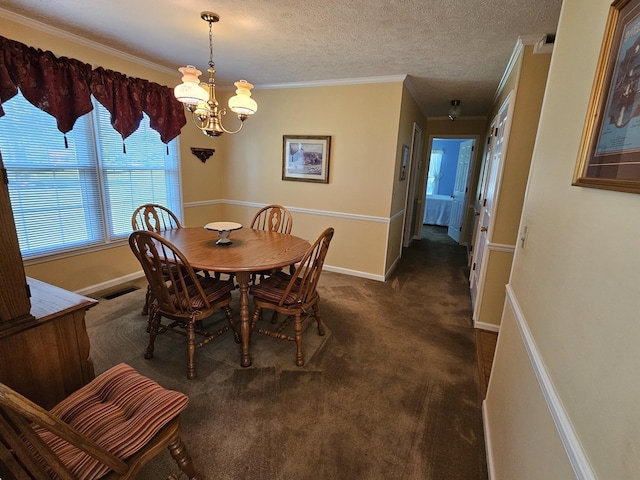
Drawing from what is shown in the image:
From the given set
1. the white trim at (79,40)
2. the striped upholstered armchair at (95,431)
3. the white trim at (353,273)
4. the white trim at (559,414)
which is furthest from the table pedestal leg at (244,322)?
the white trim at (79,40)

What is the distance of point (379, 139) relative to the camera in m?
3.52

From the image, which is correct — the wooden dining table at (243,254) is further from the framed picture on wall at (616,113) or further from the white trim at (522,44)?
the white trim at (522,44)

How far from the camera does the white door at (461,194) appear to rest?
5816 mm

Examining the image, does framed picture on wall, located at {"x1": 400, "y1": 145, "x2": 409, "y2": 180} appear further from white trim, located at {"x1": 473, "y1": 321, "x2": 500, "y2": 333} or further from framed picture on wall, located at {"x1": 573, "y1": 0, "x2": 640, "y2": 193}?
framed picture on wall, located at {"x1": 573, "y1": 0, "x2": 640, "y2": 193}

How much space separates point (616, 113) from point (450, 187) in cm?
822

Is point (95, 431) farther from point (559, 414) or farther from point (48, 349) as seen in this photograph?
point (559, 414)

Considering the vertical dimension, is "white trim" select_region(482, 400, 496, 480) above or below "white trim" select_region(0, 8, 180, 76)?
below

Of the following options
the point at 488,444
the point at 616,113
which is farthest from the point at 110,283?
the point at 616,113

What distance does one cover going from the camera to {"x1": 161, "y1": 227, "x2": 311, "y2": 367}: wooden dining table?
196 cm

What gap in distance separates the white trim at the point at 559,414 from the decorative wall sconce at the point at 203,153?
160 inches

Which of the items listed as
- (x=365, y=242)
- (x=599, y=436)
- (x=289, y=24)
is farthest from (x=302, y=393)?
(x=289, y=24)

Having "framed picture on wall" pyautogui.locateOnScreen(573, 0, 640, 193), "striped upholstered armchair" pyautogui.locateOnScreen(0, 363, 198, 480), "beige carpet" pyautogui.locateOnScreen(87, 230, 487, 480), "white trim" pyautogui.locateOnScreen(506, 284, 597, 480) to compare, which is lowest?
"beige carpet" pyautogui.locateOnScreen(87, 230, 487, 480)

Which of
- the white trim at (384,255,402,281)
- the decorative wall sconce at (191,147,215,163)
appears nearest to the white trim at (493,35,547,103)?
the white trim at (384,255,402,281)

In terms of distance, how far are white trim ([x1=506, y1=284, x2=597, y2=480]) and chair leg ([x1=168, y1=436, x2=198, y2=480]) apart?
4.07ft
